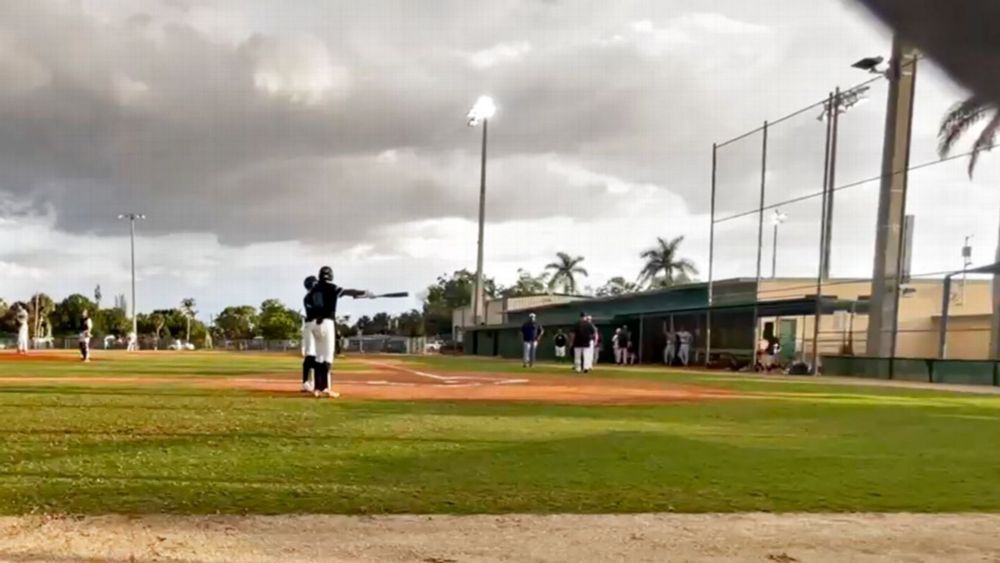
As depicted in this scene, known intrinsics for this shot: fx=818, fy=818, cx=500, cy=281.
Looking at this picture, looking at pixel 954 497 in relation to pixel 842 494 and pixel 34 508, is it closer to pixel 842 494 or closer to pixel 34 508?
pixel 842 494

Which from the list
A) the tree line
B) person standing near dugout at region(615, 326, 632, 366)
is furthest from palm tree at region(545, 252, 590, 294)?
person standing near dugout at region(615, 326, 632, 366)

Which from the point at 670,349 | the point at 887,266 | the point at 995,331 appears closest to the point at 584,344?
the point at 887,266

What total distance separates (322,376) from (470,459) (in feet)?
20.4

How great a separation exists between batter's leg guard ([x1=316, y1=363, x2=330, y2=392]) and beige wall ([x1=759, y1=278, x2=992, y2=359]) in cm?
2009

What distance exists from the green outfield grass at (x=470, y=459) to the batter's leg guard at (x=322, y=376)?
44.3 inches

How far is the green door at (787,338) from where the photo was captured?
3294 cm

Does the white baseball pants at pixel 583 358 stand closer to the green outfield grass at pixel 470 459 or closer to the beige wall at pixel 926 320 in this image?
the beige wall at pixel 926 320

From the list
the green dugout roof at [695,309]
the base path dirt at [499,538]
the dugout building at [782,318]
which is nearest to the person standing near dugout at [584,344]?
the dugout building at [782,318]

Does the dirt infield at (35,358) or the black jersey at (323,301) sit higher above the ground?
the black jersey at (323,301)

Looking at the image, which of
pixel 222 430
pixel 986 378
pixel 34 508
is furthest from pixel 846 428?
pixel 986 378

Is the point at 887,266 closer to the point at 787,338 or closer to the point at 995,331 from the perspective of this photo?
the point at 995,331

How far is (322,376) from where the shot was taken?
1234cm

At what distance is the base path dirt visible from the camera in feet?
12.7

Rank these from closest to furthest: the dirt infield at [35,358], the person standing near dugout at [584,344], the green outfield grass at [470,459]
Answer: the green outfield grass at [470,459] → the person standing near dugout at [584,344] → the dirt infield at [35,358]
